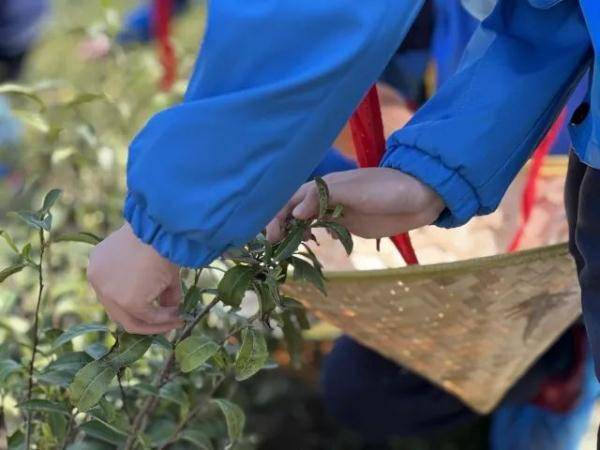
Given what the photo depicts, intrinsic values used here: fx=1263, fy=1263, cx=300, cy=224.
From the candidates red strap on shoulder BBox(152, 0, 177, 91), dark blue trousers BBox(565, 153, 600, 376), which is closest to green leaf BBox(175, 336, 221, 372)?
dark blue trousers BBox(565, 153, 600, 376)

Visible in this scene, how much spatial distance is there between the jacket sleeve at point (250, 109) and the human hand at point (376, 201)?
0.11 metres

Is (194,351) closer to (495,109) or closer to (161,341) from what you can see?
(161,341)

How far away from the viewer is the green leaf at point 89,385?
109cm

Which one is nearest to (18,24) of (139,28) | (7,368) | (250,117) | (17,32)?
(17,32)

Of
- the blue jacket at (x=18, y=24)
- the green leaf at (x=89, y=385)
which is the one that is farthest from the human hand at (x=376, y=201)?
the blue jacket at (x=18, y=24)

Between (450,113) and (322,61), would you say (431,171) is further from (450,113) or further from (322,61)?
(322,61)

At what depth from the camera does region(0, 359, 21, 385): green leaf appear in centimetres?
124

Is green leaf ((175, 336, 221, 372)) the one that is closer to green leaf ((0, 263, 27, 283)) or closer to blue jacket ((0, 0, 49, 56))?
green leaf ((0, 263, 27, 283))

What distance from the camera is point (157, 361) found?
56.8 inches

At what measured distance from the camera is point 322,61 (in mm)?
889

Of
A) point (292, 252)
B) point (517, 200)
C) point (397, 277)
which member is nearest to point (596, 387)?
point (517, 200)

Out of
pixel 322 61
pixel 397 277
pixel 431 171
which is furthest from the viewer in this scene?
pixel 397 277

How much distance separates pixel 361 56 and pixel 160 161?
161 mm

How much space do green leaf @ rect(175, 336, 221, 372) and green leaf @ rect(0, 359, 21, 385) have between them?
23 cm
